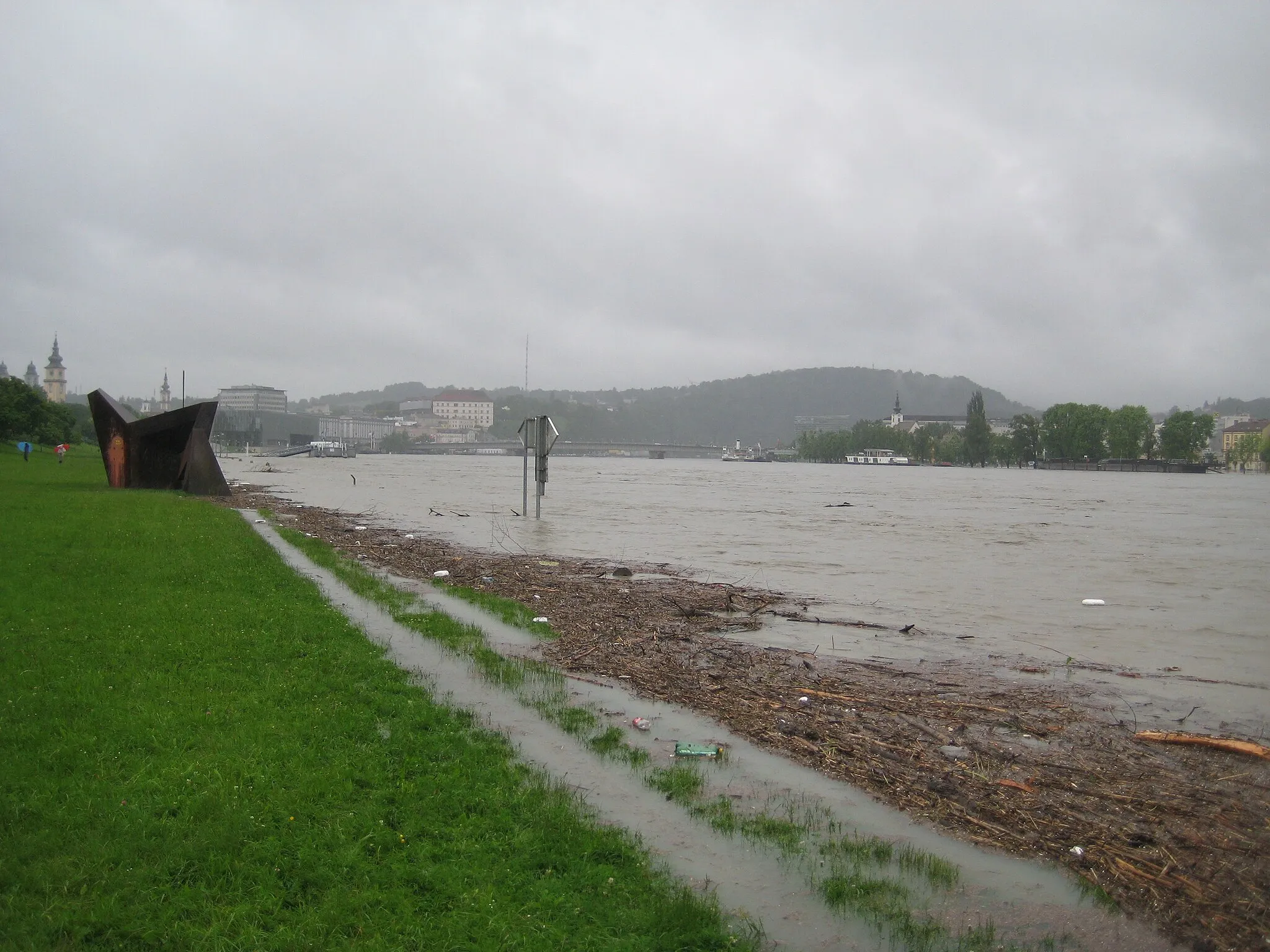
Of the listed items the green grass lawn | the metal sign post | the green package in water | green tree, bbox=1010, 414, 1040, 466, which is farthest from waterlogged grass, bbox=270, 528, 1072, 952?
green tree, bbox=1010, 414, 1040, 466

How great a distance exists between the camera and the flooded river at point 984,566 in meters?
11.7

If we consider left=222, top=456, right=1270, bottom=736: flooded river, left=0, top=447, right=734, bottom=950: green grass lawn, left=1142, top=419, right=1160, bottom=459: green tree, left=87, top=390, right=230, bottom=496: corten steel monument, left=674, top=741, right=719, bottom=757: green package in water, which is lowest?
left=222, top=456, right=1270, bottom=736: flooded river

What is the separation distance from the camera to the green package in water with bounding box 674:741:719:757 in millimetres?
7391

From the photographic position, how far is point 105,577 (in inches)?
493

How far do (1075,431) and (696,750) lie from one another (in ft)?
641

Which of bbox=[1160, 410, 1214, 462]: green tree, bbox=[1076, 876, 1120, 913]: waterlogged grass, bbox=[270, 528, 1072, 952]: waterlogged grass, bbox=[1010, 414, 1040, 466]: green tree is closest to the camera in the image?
bbox=[270, 528, 1072, 952]: waterlogged grass

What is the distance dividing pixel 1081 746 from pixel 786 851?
3622 millimetres

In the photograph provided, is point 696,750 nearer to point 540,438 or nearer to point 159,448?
point 540,438

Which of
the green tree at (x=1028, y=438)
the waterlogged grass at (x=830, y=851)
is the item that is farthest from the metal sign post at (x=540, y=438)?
the green tree at (x=1028, y=438)

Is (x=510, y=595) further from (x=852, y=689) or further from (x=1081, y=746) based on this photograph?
(x=1081, y=746)

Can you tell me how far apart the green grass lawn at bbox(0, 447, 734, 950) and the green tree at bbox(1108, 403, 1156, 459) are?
194 meters

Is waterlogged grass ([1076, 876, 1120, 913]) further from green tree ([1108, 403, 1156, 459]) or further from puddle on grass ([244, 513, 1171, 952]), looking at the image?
green tree ([1108, 403, 1156, 459])

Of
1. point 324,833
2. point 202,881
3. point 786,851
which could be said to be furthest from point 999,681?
point 202,881

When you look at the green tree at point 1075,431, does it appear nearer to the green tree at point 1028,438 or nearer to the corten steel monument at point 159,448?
the green tree at point 1028,438
